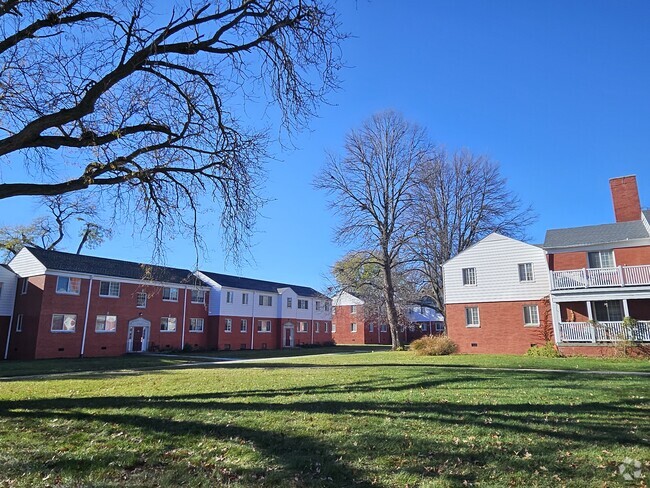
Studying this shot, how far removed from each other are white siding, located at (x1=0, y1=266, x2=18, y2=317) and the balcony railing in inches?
1433

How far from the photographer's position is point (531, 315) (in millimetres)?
27781

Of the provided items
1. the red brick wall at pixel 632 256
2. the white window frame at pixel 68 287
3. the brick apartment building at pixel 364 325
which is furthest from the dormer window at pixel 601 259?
the white window frame at pixel 68 287

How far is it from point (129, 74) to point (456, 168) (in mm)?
34255

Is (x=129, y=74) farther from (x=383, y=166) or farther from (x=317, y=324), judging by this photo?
(x=317, y=324)

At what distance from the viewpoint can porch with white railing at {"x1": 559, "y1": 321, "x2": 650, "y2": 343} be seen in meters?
22.6

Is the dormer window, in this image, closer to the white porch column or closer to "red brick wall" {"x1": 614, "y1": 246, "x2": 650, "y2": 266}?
"red brick wall" {"x1": 614, "y1": 246, "x2": 650, "y2": 266}

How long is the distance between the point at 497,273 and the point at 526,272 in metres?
1.75

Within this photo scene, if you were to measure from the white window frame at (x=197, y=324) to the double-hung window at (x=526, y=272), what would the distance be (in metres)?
27.9

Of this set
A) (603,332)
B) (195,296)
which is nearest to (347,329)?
(195,296)

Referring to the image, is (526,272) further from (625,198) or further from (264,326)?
(264,326)

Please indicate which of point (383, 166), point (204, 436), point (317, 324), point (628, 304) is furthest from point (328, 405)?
point (317, 324)

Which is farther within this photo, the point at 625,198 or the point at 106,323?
the point at 106,323

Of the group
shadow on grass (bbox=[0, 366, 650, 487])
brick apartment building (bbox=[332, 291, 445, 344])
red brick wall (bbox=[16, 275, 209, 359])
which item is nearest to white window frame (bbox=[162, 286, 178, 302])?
red brick wall (bbox=[16, 275, 209, 359])

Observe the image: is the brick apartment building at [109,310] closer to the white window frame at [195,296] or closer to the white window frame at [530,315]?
the white window frame at [195,296]
